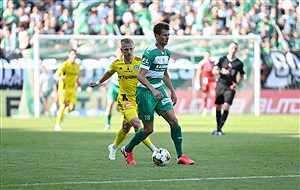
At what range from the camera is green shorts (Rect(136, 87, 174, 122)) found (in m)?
12.9

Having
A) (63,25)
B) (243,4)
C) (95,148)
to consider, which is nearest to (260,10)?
(243,4)

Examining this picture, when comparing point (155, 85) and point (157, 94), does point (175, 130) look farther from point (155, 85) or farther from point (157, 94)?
point (157, 94)

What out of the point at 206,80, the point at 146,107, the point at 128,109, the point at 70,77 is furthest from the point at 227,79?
the point at 206,80

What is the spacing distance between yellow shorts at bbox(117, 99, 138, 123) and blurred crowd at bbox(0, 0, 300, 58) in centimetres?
1768

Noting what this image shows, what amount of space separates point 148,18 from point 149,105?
21503 millimetres

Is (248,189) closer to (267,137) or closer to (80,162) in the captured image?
(80,162)

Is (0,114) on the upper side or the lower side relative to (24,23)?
lower

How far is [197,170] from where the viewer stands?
12180 millimetres

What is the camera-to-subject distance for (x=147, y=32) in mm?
33750

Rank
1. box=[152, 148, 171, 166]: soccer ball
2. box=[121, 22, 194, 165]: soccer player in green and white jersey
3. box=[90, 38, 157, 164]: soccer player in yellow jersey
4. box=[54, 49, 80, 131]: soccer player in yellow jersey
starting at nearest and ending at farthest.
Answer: box=[121, 22, 194, 165]: soccer player in green and white jersey < box=[152, 148, 171, 166]: soccer ball < box=[90, 38, 157, 164]: soccer player in yellow jersey < box=[54, 49, 80, 131]: soccer player in yellow jersey

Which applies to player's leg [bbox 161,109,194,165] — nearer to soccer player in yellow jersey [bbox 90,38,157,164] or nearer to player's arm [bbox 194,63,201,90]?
soccer player in yellow jersey [bbox 90,38,157,164]

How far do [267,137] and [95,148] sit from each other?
497cm

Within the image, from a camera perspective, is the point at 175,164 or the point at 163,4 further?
the point at 163,4

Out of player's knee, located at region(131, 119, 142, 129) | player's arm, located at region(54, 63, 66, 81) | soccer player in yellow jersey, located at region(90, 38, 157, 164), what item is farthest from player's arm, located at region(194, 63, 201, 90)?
player's knee, located at region(131, 119, 142, 129)
